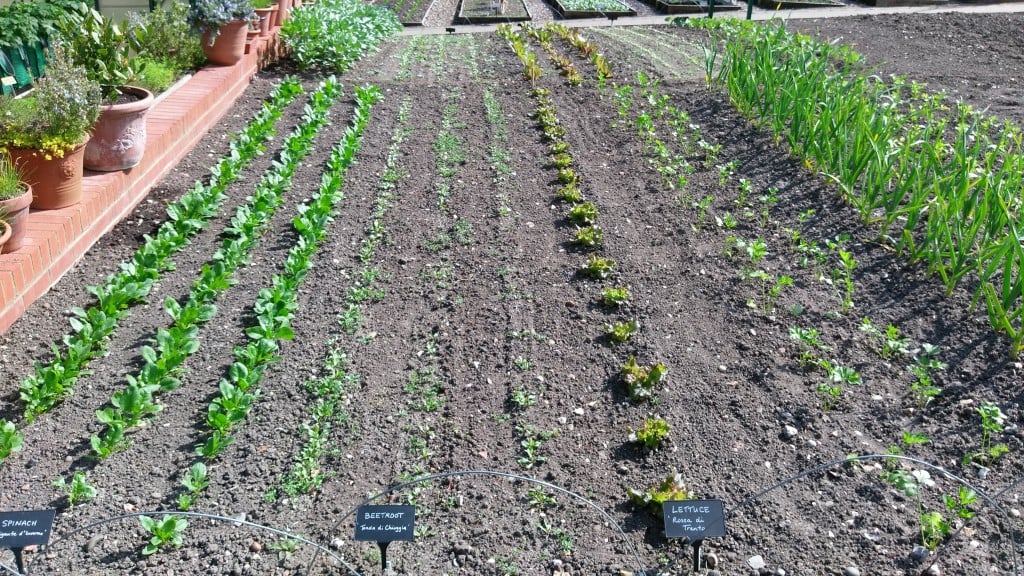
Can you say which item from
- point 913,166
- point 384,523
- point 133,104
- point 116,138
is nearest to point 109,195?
point 116,138

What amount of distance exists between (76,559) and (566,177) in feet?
13.4

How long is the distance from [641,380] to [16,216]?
3.17m

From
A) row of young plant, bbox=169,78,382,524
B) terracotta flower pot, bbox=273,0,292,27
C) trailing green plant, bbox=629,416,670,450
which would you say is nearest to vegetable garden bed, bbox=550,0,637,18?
terracotta flower pot, bbox=273,0,292,27

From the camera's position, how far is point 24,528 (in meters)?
2.54

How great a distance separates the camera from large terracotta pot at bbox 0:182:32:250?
4312 mm

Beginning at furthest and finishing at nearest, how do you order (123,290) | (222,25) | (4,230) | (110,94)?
(222,25), (110,94), (123,290), (4,230)

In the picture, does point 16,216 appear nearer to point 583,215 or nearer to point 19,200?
point 19,200

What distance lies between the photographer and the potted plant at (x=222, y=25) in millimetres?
7879

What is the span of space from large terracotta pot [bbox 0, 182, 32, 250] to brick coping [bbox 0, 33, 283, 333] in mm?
42

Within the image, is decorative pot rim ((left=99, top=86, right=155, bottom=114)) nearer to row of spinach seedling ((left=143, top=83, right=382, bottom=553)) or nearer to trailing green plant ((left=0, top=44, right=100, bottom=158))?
trailing green plant ((left=0, top=44, right=100, bottom=158))

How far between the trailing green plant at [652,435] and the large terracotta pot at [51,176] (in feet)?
11.5

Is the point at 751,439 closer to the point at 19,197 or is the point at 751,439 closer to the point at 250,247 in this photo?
the point at 250,247

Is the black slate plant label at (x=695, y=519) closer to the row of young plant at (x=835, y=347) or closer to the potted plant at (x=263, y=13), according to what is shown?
the row of young plant at (x=835, y=347)

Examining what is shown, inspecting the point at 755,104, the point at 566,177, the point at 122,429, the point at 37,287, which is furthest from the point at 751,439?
the point at 755,104
